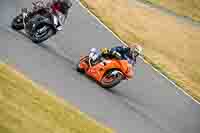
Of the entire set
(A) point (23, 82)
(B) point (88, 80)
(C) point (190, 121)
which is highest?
(A) point (23, 82)

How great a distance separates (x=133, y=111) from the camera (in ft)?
53.4

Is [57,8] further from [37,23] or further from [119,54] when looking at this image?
[119,54]

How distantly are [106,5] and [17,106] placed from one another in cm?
1744

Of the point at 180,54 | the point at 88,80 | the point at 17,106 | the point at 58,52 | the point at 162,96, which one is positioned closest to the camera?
the point at 17,106

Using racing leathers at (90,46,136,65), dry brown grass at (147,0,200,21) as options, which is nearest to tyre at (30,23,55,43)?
racing leathers at (90,46,136,65)

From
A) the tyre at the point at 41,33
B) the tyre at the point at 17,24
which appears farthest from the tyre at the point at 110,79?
the tyre at the point at 17,24

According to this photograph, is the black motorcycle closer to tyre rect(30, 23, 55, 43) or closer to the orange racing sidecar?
tyre rect(30, 23, 55, 43)

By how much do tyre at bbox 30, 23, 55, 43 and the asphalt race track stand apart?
0.22 metres

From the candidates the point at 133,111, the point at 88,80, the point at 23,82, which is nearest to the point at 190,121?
the point at 133,111

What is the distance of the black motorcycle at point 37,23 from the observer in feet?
54.4

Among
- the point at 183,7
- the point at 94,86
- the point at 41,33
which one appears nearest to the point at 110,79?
the point at 94,86

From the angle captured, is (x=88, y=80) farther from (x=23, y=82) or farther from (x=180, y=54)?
(x=180, y=54)

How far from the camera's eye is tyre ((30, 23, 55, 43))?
54.6ft

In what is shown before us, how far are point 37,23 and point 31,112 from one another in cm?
672
